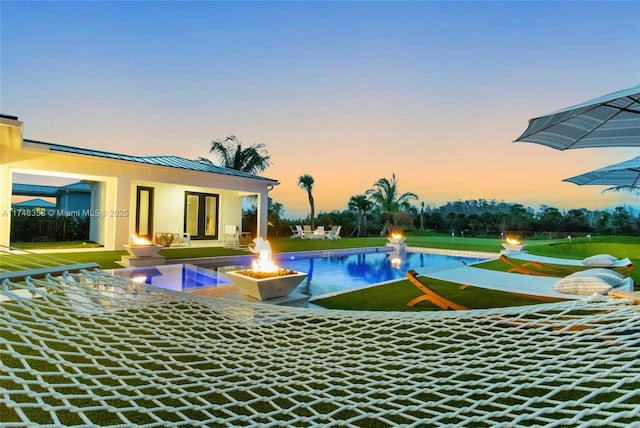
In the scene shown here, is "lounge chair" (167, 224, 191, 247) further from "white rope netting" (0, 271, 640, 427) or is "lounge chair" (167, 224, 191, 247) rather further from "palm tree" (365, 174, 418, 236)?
"palm tree" (365, 174, 418, 236)

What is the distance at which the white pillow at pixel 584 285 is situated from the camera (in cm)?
348

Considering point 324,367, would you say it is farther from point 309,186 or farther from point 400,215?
point 400,215

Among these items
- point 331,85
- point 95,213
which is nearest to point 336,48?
point 331,85

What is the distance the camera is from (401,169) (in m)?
18.5

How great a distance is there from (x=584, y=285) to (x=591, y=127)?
2.11m

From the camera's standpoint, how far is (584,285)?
3.49 m

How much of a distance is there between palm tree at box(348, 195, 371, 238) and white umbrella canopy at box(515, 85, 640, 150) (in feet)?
50.3

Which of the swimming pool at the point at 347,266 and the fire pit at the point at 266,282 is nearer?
the fire pit at the point at 266,282

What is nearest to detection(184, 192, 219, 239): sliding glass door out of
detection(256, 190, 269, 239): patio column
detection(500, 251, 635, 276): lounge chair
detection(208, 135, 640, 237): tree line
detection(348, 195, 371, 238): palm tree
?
detection(256, 190, 269, 239): patio column

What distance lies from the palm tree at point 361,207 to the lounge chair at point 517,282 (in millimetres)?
15128

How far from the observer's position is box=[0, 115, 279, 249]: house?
754cm

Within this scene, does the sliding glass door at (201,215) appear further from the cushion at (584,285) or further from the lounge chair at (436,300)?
the cushion at (584,285)

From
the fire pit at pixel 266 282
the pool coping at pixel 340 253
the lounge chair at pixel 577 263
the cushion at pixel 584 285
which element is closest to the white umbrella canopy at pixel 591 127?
the cushion at pixel 584 285

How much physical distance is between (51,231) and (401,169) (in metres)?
16.3
